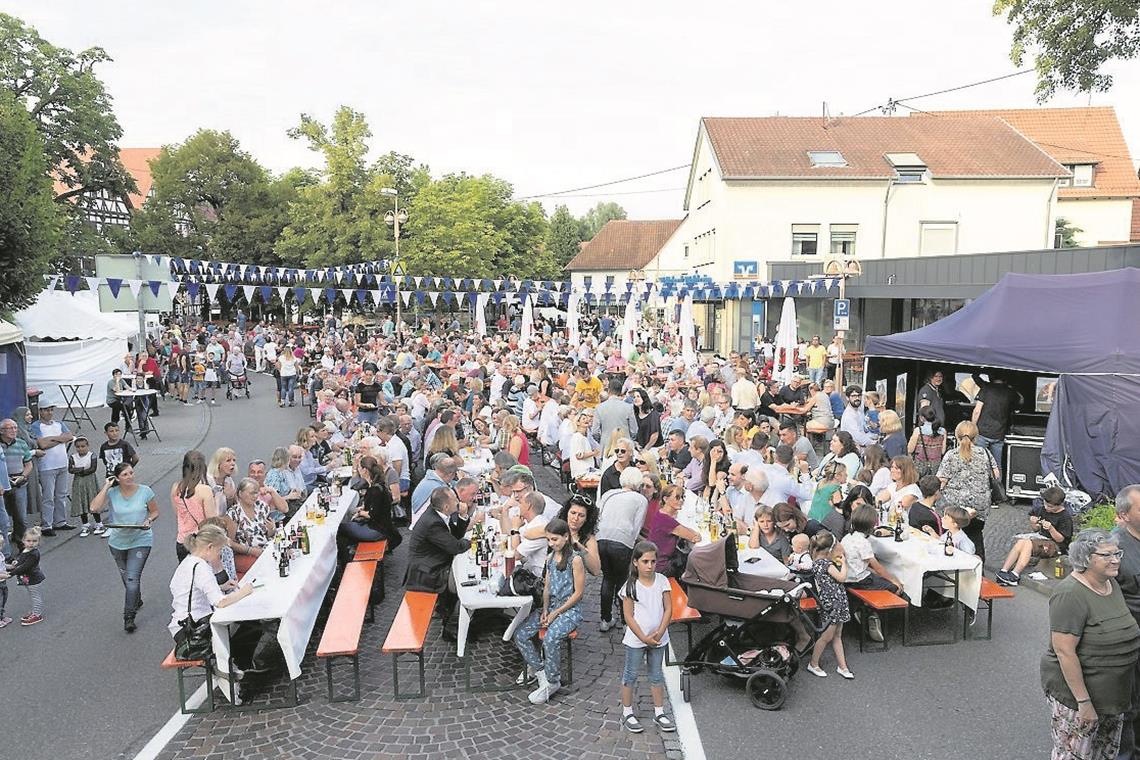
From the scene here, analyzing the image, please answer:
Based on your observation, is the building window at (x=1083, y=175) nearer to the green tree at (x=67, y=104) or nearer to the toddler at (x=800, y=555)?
the toddler at (x=800, y=555)

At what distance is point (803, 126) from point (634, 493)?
96.2ft

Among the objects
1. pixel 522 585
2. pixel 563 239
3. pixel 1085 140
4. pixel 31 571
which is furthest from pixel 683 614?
pixel 563 239

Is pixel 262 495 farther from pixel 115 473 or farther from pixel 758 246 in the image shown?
pixel 758 246

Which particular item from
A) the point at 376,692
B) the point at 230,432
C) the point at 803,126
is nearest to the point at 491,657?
the point at 376,692

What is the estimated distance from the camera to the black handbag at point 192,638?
17.4 feet

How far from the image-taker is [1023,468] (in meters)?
10.7

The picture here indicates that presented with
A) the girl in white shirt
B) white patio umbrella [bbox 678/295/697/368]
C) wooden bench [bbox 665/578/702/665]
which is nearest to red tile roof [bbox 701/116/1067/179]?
white patio umbrella [bbox 678/295/697/368]

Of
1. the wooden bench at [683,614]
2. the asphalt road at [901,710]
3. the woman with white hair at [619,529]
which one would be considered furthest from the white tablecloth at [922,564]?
the woman with white hair at [619,529]

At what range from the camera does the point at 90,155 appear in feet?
116

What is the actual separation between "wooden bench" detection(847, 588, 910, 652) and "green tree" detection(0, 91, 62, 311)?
11549mm

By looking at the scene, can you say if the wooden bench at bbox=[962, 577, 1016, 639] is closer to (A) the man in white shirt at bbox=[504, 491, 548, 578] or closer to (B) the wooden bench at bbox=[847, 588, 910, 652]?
(B) the wooden bench at bbox=[847, 588, 910, 652]

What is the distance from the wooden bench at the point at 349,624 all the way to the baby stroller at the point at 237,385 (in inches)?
696

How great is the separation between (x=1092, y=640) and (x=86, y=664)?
6.86 meters

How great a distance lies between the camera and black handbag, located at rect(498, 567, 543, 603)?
5.83m
